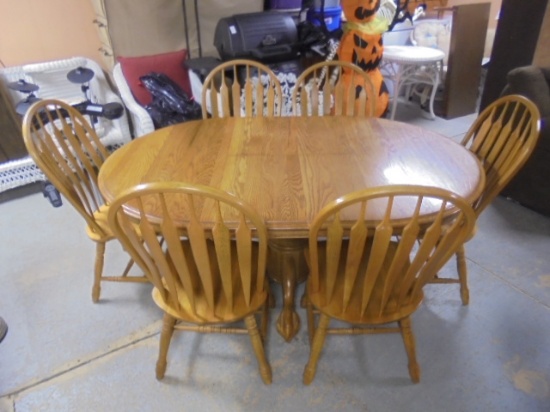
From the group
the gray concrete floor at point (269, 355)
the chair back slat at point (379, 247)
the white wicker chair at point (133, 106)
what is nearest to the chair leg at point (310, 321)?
the gray concrete floor at point (269, 355)

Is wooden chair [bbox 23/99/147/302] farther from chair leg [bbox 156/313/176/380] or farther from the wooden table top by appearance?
chair leg [bbox 156/313/176/380]

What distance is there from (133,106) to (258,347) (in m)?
1.96

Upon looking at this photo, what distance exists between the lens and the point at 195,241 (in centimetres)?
97

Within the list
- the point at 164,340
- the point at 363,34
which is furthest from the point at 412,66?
the point at 164,340

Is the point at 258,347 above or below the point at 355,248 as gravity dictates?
below

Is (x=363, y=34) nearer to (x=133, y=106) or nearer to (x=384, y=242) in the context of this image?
(x=133, y=106)

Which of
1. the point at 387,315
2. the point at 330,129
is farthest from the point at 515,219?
the point at 387,315

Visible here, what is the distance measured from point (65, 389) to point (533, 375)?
6.06 feet

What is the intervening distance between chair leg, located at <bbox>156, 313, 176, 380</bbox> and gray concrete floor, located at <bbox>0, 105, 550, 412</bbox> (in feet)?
0.20

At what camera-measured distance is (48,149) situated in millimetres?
1491

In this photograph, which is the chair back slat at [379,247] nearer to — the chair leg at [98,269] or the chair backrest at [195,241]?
the chair backrest at [195,241]

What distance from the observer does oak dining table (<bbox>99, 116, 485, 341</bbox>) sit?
1169 millimetres

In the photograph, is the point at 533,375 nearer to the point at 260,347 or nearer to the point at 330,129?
the point at 260,347

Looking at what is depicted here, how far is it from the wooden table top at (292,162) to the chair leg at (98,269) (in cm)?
49
